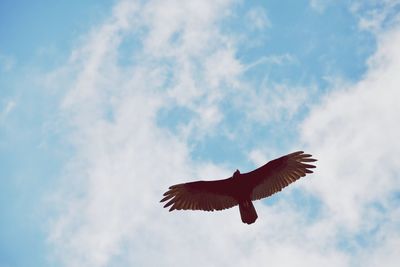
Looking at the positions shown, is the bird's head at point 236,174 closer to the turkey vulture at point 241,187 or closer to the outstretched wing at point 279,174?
the turkey vulture at point 241,187

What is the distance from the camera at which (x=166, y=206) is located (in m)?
10.5

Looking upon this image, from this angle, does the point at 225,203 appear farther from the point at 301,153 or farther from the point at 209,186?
the point at 301,153

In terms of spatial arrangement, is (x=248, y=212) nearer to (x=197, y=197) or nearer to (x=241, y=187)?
(x=241, y=187)

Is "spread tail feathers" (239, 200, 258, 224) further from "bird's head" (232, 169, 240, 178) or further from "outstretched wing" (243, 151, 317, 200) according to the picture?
"bird's head" (232, 169, 240, 178)

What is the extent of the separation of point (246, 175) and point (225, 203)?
927 mm

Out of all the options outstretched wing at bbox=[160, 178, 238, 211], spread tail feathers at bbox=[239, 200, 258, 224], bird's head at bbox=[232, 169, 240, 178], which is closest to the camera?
spread tail feathers at bbox=[239, 200, 258, 224]

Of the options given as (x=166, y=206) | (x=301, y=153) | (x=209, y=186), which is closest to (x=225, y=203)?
(x=209, y=186)

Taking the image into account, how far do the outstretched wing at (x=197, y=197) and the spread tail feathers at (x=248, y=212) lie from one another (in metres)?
0.36

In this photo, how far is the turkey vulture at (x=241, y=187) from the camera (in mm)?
10148

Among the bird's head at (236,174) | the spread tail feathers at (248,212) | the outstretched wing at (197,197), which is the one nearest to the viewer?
the spread tail feathers at (248,212)

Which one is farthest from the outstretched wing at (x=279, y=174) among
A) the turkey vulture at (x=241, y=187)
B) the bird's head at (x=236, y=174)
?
the bird's head at (x=236, y=174)

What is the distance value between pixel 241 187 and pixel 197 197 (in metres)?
1.19

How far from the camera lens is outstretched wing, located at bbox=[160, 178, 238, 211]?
34.0 feet

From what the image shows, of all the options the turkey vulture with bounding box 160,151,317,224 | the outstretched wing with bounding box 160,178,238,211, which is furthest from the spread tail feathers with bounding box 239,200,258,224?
the outstretched wing with bounding box 160,178,238,211
